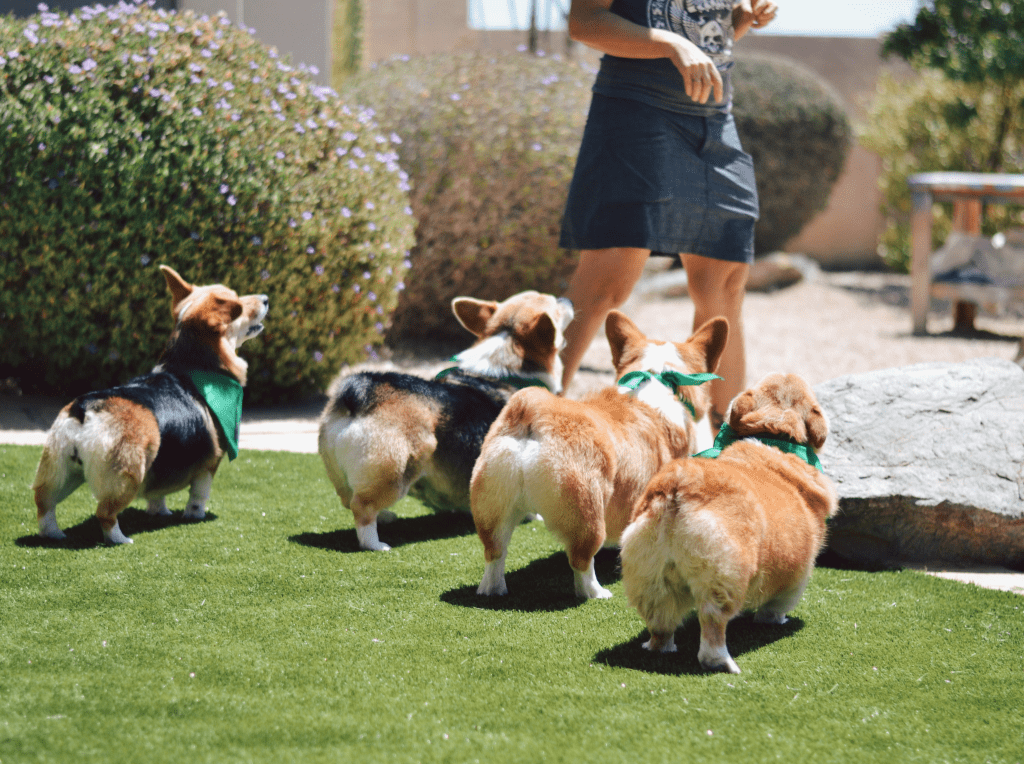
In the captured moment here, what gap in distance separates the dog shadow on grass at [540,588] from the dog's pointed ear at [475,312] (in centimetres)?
91

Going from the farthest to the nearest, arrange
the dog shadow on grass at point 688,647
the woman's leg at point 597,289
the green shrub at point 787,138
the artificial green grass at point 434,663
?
the green shrub at point 787,138, the woman's leg at point 597,289, the dog shadow on grass at point 688,647, the artificial green grass at point 434,663

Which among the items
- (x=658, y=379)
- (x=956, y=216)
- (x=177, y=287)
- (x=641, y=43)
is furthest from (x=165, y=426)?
(x=956, y=216)

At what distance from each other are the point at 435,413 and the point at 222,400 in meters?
0.92

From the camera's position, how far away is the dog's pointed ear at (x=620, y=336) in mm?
3566

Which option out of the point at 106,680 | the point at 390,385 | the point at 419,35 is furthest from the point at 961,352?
the point at 419,35

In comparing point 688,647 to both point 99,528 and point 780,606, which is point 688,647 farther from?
point 99,528

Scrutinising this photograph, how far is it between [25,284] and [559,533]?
3.85 meters

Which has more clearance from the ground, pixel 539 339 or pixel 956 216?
pixel 956 216

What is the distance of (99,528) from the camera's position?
382 centimetres

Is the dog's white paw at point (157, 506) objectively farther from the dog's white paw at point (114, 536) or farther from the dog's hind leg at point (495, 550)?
the dog's hind leg at point (495, 550)

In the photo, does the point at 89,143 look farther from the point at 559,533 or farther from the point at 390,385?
the point at 559,533

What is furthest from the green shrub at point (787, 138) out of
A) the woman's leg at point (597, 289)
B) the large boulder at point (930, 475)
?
the large boulder at point (930, 475)

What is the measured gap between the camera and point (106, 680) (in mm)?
2438

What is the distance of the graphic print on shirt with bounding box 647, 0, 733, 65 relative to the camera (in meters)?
4.36
